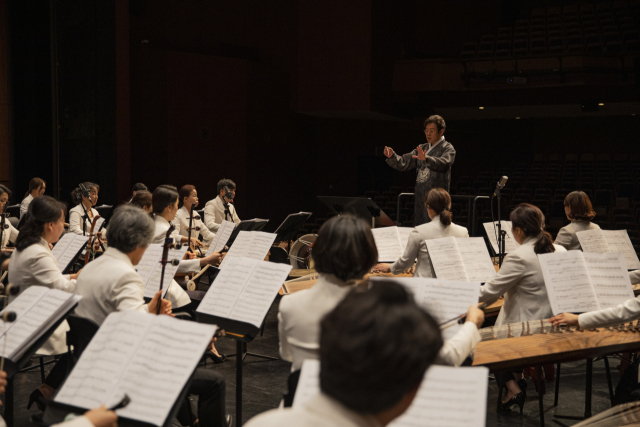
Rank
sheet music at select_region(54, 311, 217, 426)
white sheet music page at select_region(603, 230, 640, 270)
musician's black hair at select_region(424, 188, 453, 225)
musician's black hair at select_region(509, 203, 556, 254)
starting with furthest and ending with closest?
white sheet music page at select_region(603, 230, 640, 270) → musician's black hair at select_region(424, 188, 453, 225) → musician's black hair at select_region(509, 203, 556, 254) → sheet music at select_region(54, 311, 217, 426)

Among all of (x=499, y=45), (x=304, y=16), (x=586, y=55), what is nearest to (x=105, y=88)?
(x=304, y=16)

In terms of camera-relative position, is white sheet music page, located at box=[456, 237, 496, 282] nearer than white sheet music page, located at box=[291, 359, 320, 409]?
No

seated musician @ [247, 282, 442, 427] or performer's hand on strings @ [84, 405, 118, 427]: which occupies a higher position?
seated musician @ [247, 282, 442, 427]

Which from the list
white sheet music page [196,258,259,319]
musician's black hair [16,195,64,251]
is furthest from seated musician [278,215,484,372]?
musician's black hair [16,195,64,251]

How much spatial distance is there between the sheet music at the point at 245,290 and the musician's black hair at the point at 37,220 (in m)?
1.16

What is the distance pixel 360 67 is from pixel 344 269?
10611 mm

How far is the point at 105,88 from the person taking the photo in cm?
950

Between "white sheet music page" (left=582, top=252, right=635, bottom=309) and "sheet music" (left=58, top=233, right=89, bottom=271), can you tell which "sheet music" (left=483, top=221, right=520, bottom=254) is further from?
"sheet music" (left=58, top=233, right=89, bottom=271)

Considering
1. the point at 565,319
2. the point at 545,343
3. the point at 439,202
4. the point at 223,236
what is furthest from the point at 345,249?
the point at 223,236

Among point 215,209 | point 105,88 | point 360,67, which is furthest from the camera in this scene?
point 360,67

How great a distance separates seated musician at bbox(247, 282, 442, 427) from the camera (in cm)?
94

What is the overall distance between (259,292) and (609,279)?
1.75 meters

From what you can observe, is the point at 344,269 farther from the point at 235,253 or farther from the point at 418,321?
the point at 235,253

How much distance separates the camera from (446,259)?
3648mm
